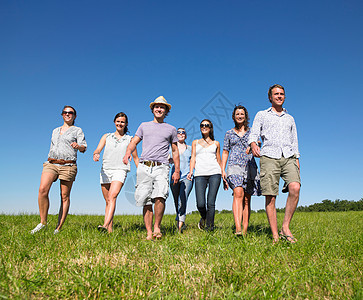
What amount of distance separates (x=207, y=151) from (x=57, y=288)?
16.2 ft

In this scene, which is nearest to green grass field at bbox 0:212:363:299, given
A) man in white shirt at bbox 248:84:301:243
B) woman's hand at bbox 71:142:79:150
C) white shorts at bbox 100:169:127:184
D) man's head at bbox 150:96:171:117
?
man in white shirt at bbox 248:84:301:243

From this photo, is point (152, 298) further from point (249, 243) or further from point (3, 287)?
point (249, 243)

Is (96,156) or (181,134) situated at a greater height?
(181,134)

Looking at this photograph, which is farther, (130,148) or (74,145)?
(74,145)

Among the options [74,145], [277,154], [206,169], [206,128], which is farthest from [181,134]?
[277,154]

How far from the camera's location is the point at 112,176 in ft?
20.4

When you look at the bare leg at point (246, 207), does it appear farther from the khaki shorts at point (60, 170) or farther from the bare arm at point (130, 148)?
the khaki shorts at point (60, 170)

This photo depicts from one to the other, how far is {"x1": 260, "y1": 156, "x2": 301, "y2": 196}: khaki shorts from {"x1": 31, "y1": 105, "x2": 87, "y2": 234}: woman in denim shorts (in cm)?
381

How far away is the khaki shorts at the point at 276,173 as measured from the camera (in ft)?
16.2

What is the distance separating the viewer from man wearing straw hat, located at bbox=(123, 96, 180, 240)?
547cm

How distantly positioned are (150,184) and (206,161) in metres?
1.77

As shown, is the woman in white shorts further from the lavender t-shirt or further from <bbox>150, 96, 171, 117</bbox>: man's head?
<bbox>150, 96, 171, 117</bbox>: man's head

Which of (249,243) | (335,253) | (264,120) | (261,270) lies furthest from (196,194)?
(261,270)

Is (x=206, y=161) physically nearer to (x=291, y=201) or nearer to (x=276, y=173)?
(x=276, y=173)
